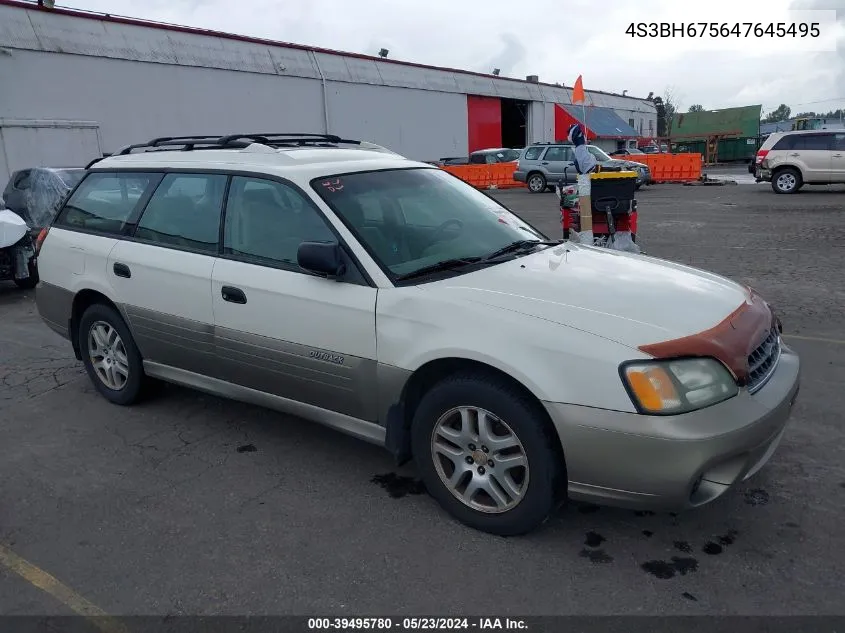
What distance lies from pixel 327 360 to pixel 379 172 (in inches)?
48.2

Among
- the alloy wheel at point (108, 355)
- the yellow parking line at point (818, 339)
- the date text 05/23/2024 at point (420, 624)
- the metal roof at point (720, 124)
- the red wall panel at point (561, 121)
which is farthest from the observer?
the metal roof at point (720, 124)

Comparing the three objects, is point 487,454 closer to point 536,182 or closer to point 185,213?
point 185,213

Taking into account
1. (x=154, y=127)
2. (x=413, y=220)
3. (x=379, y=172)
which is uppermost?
(x=154, y=127)

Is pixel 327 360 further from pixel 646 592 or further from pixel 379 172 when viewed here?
pixel 646 592

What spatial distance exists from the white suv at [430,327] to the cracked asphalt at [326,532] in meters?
0.29

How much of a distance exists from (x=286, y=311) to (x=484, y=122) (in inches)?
1370

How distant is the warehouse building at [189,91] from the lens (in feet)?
61.4

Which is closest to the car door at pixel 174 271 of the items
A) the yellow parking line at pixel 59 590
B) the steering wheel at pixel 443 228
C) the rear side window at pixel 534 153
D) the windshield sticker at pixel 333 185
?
the windshield sticker at pixel 333 185

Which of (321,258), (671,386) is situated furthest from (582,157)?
(671,386)

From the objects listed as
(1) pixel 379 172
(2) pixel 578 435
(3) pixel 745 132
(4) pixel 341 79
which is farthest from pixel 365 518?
(3) pixel 745 132

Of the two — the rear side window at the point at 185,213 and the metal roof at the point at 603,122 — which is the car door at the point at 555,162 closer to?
the rear side window at the point at 185,213

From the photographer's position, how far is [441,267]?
347 cm

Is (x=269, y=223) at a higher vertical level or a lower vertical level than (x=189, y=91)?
lower

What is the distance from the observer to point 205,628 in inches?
101
